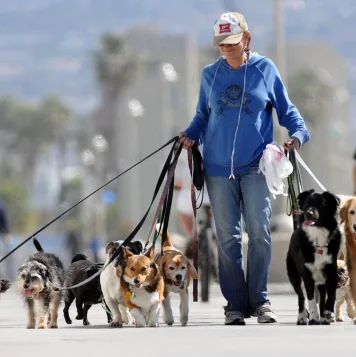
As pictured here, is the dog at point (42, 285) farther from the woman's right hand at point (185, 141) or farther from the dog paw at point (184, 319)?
the woman's right hand at point (185, 141)

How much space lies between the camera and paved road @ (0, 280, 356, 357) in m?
8.95

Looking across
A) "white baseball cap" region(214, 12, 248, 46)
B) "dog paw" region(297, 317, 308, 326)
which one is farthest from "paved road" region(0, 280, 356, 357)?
"white baseball cap" region(214, 12, 248, 46)

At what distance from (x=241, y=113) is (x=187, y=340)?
2.62 m

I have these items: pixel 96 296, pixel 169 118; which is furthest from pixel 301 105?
pixel 96 296

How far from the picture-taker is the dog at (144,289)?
11.7 m

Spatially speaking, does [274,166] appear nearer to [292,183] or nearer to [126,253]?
[292,183]

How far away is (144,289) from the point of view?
11.8 meters

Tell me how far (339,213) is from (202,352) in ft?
10.3

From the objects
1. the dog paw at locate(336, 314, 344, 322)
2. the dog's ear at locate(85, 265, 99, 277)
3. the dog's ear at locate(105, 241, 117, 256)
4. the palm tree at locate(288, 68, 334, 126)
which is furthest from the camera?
the palm tree at locate(288, 68, 334, 126)

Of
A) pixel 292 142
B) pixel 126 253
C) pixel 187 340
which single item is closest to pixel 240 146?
pixel 292 142

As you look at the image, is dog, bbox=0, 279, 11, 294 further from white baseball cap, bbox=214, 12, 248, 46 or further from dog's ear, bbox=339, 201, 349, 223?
dog's ear, bbox=339, 201, 349, 223

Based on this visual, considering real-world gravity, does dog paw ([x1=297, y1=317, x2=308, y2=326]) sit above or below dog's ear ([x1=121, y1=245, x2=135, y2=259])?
below

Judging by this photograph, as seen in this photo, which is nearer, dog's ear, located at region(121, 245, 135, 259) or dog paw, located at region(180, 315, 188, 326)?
dog's ear, located at region(121, 245, 135, 259)

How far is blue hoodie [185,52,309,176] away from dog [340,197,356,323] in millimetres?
598
